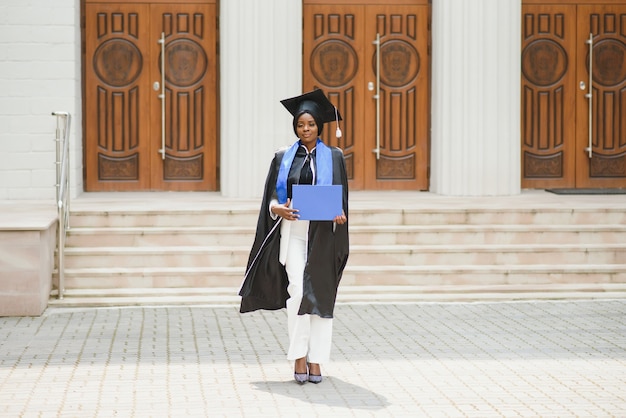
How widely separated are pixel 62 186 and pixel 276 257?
4535 millimetres

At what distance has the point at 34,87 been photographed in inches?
594

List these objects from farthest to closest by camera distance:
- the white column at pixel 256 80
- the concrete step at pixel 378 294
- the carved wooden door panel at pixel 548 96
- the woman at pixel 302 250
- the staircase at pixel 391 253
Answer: the carved wooden door panel at pixel 548 96
the white column at pixel 256 80
the staircase at pixel 391 253
the concrete step at pixel 378 294
the woman at pixel 302 250

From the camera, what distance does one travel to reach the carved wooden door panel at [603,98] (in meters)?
16.4

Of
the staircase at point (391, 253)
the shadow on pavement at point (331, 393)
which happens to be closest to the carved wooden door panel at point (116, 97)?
the staircase at point (391, 253)

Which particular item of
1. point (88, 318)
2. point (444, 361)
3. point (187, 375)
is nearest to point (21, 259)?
point (88, 318)

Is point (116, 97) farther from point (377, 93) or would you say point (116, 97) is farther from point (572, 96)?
point (572, 96)

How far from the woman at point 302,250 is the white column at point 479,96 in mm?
7061

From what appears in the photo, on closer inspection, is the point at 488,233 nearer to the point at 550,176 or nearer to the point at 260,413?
the point at 550,176

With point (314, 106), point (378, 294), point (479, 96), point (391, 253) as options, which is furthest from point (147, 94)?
point (314, 106)

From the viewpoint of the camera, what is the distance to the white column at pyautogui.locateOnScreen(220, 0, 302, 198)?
1487 centimetres

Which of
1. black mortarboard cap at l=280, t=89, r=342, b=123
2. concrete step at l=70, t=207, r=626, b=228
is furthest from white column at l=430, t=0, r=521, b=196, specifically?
black mortarboard cap at l=280, t=89, r=342, b=123

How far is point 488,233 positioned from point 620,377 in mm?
4519

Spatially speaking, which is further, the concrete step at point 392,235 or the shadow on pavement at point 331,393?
the concrete step at point 392,235

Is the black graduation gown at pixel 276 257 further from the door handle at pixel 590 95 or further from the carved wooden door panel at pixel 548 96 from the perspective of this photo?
the door handle at pixel 590 95
